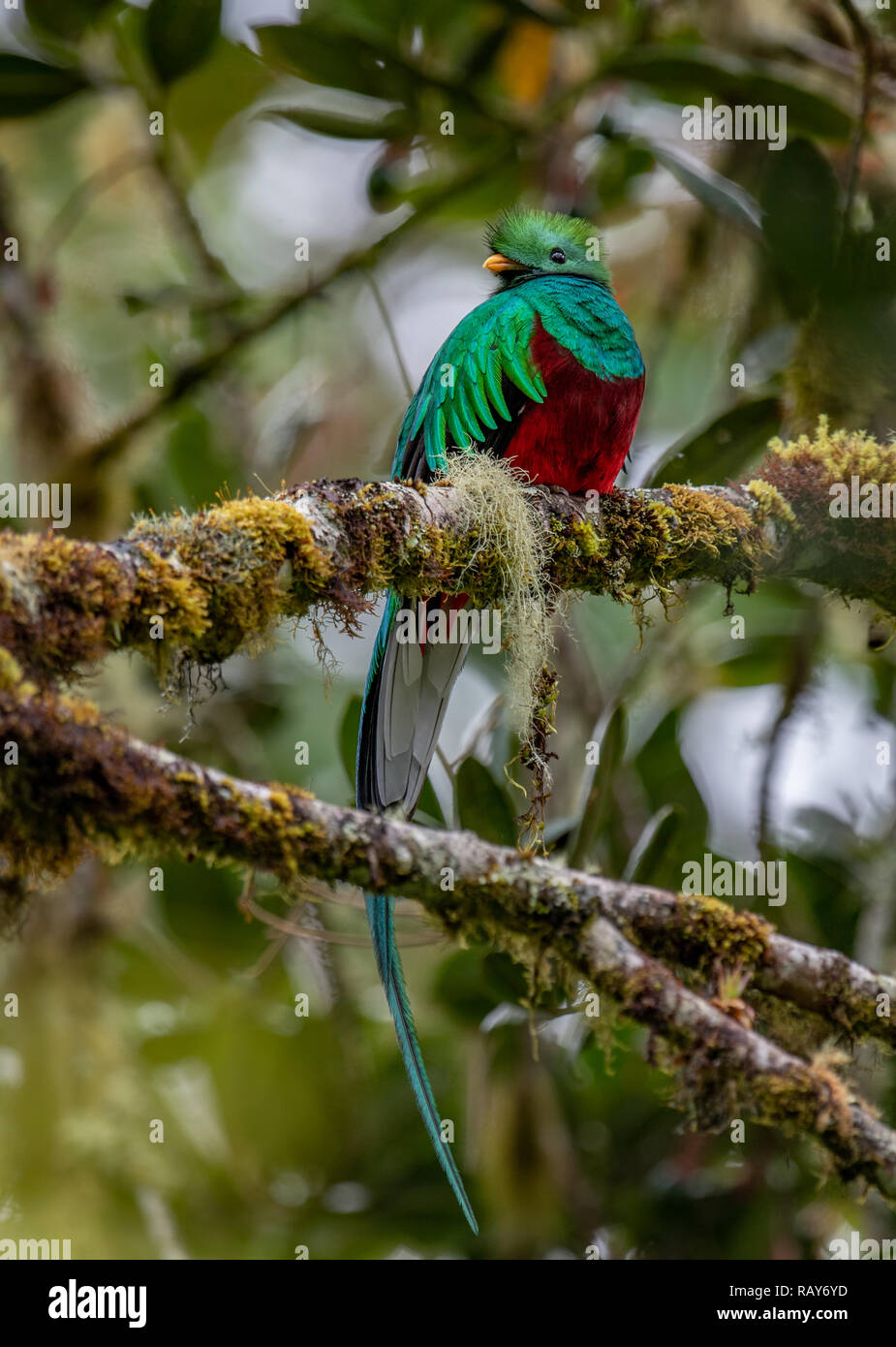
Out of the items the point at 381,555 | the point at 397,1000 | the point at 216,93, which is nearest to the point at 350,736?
the point at 397,1000

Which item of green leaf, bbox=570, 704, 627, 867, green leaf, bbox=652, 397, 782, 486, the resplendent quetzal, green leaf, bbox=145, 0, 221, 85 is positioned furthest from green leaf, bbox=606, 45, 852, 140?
green leaf, bbox=570, 704, 627, 867

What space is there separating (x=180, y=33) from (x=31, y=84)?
440 millimetres

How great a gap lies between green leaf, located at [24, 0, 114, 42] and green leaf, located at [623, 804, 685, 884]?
2586 mm

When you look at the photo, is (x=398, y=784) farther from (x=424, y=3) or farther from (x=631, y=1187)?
(x=424, y=3)

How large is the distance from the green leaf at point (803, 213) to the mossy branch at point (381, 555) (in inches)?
22.8

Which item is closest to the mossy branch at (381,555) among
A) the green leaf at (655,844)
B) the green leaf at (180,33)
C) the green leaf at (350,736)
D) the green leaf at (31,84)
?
the green leaf at (655,844)

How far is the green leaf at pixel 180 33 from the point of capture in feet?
11.2

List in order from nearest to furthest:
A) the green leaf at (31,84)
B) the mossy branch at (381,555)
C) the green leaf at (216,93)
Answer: the mossy branch at (381,555), the green leaf at (31,84), the green leaf at (216,93)

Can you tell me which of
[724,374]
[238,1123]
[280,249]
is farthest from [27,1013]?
[280,249]

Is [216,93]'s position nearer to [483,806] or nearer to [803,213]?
[803,213]

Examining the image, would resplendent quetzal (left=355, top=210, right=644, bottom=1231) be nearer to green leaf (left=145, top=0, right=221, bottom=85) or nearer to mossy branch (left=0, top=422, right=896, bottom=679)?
mossy branch (left=0, top=422, right=896, bottom=679)

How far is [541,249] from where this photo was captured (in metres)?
3.37

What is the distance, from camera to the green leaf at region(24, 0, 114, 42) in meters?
3.43

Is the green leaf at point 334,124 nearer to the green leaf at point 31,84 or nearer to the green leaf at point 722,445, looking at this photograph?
the green leaf at point 31,84
